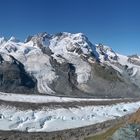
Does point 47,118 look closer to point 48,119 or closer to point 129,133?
point 48,119

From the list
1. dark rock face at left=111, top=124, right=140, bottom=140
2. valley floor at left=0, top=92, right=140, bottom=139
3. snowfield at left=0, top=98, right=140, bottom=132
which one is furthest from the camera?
snowfield at left=0, top=98, right=140, bottom=132

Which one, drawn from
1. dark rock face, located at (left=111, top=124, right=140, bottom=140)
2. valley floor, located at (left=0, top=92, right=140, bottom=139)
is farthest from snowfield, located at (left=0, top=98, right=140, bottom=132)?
dark rock face, located at (left=111, top=124, right=140, bottom=140)

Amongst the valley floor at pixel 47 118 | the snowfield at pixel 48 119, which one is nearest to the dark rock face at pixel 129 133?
the valley floor at pixel 47 118

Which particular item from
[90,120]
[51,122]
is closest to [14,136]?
[51,122]

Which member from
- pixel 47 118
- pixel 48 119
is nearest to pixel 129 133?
pixel 48 119

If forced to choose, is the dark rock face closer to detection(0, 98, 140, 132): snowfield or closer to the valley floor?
the valley floor

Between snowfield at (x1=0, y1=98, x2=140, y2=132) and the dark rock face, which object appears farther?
snowfield at (x1=0, y1=98, x2=140, y2=132)

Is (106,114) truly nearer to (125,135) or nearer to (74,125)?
(74,125)

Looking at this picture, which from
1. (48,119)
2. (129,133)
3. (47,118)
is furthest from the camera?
(47,118)

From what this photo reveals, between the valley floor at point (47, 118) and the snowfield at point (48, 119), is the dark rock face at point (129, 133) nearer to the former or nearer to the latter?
the valley floor at point (47, 118)
